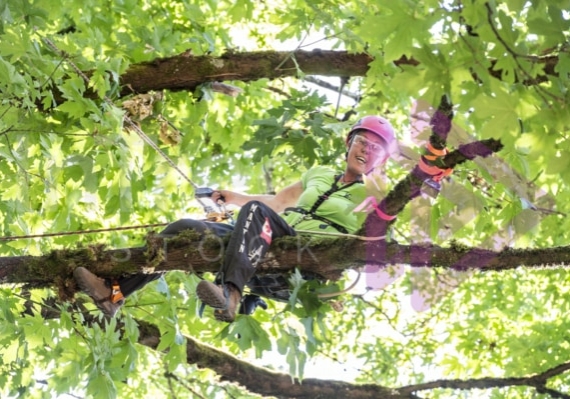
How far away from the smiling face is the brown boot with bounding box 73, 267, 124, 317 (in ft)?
5.32

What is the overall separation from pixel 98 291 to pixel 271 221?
0.95 metres

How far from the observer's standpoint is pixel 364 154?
17.2 ft

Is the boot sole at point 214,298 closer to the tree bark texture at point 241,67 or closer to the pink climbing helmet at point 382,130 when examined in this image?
the pink climbing helmet at point 382,130

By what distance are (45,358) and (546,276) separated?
513cm

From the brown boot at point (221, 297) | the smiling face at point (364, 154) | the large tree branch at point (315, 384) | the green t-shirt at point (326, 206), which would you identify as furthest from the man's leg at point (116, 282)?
the large tree branch at point (315, 384)

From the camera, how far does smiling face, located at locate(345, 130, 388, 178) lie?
523 centimetres

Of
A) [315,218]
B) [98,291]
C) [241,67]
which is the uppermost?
[241,67]

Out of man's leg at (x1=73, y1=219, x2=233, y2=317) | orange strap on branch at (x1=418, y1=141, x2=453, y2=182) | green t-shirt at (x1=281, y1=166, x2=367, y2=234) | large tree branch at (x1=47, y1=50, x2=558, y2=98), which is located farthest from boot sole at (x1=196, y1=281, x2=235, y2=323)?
large tree branch at (x1=47, y1=50, x2=558, y2=98)

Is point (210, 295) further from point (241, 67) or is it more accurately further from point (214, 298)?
point (241, 67)

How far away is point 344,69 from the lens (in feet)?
19.0

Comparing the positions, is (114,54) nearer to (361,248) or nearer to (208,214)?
(208,214)

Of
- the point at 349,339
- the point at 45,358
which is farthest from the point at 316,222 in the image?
the point at 349,339

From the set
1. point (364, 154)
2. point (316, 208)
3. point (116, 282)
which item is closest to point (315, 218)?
point (316, 208)

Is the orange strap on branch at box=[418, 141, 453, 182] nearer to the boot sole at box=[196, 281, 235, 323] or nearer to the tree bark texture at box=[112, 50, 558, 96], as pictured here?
the boot sole at box=[196, 281, 235, 323]
